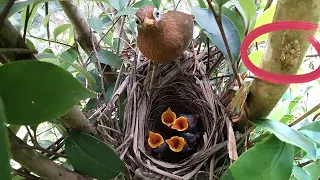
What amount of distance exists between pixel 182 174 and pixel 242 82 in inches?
11.6

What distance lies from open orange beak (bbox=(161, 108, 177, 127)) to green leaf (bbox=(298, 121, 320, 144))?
49 cm

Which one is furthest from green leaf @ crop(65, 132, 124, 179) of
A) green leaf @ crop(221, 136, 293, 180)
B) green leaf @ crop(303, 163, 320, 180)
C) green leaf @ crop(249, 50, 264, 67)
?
green leaf @ crop(303, 163, 320, 180)

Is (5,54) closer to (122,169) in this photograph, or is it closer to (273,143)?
(122,169)

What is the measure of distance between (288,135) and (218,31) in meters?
0.24

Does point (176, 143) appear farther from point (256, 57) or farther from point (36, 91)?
point (36, 91)

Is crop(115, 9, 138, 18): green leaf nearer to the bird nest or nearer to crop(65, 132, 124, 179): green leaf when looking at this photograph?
the bird nest

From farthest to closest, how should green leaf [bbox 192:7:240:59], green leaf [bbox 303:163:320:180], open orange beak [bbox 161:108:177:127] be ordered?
1. open orange beak [bbox 161:108:177:127]
2. green leaf [bbox 303:163:320:180]
3. green leaf [bbox 192:7:240:59]

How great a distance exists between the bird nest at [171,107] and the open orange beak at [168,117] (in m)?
0.03

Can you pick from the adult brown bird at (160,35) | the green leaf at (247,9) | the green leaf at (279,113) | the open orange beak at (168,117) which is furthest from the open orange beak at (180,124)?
the green leaf at (247,9)

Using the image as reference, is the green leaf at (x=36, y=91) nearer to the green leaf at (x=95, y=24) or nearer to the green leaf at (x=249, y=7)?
the green leaf at (x=249, y=7)

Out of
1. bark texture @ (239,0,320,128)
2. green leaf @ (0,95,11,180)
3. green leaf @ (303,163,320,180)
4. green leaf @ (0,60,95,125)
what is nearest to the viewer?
green leaf @ (0,95,11,180)

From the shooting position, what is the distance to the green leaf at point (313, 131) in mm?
671

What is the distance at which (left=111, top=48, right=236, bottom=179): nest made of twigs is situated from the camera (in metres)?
0.82

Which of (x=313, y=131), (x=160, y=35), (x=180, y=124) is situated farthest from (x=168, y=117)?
(x=313, y=131)
